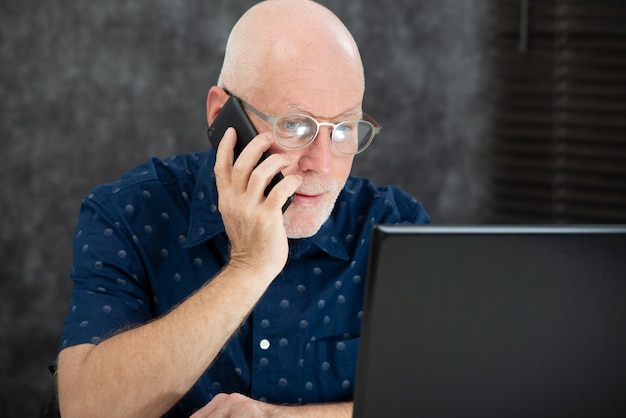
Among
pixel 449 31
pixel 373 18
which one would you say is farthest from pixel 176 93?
pixel 449 31

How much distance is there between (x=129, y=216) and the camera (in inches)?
71.2

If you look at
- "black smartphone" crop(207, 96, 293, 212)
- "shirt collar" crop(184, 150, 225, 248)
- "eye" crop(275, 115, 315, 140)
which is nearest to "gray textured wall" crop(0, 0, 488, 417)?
"shirt collar" crop(184, 150, 225, 248)

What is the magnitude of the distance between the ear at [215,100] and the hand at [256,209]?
0.66ft

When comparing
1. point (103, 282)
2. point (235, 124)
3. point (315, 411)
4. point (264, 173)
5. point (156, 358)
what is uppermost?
point (235, 124)

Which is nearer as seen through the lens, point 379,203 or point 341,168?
point 341,168

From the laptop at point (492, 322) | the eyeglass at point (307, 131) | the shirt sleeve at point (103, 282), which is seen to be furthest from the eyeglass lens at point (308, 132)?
the laptop at point (492, 322)

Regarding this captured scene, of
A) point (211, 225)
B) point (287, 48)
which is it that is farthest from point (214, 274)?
point (287, 48)

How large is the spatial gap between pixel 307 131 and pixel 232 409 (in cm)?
55

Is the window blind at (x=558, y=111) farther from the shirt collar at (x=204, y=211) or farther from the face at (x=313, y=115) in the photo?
the shirt collar at (x=204, y=211)

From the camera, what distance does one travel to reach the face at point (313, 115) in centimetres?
170

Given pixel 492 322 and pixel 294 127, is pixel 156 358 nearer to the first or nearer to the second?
pixel 294 127

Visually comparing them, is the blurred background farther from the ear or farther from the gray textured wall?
the ear

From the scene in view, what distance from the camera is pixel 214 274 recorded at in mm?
1833

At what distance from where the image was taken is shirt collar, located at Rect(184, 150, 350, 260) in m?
1.82
